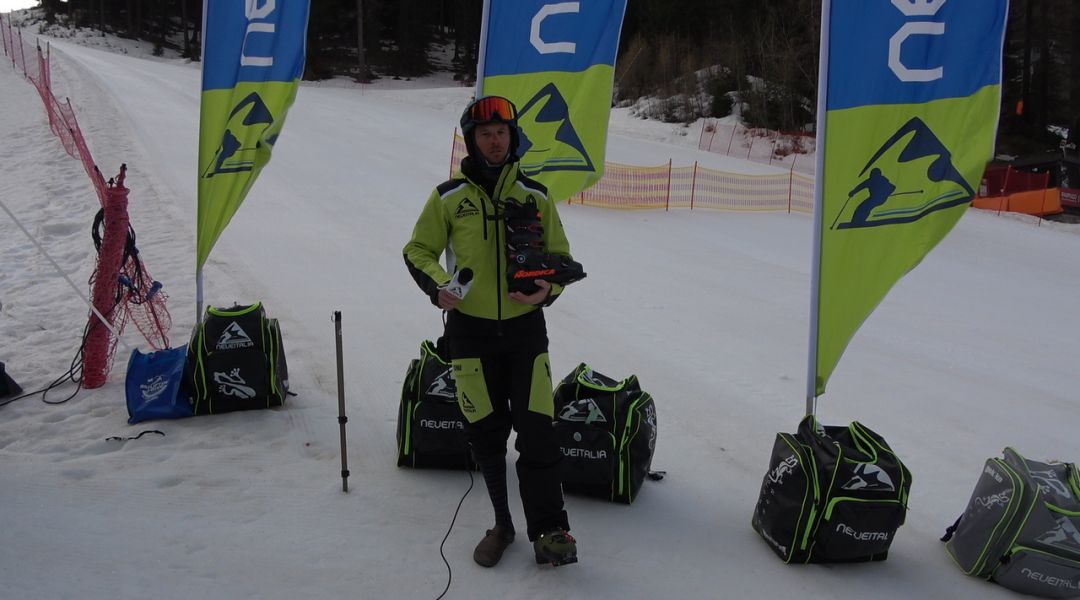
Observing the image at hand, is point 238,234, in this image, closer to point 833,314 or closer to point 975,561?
point 833,314

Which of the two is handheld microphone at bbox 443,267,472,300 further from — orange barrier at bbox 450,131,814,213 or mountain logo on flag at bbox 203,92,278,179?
orange barrier at bbox 450,131,814,213

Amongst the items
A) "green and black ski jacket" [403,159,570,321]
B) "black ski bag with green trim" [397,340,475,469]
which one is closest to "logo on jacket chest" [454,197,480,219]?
"green and black ski jacket" [403,159,570,321]

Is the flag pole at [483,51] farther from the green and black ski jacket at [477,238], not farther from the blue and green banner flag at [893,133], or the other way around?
the blue and green banner flag at [893,133]

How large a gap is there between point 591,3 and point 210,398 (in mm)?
3641

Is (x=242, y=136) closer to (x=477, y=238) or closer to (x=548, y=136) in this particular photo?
(x=548, y=136)

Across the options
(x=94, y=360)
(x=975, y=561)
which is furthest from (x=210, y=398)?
(x=975, y=561)

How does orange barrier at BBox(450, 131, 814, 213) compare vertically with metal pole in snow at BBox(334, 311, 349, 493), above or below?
above

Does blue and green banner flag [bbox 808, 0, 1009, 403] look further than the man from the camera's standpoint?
Yes

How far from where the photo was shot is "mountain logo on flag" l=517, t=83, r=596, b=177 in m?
5.30

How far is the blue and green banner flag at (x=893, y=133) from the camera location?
387 centimetres

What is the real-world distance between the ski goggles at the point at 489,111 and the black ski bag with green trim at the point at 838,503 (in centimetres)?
216

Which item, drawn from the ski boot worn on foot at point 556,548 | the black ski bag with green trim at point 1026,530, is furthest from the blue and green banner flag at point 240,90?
the black ski bag with green trim at point 1026,530

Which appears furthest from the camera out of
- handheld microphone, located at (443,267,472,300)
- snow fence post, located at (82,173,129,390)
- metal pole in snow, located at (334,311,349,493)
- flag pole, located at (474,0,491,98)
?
snow fence post, located at (82,173,129,390)

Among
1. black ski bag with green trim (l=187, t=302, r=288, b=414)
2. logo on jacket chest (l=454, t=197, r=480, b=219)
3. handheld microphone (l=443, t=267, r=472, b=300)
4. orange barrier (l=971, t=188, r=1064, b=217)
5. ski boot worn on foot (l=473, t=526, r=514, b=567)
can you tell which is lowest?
ski boot worn on foot (l=473, t=526, r=514, b=567)
